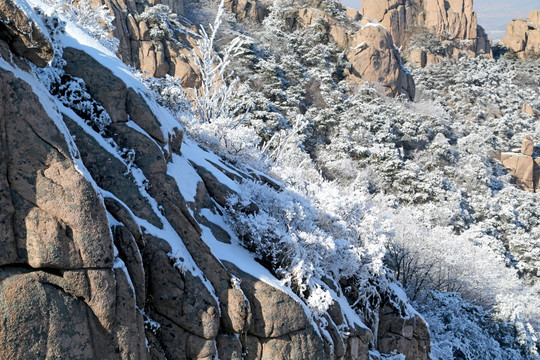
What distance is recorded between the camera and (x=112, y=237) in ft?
14.4

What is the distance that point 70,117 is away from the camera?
220 inches

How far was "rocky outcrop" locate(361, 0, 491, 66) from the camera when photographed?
54812mm

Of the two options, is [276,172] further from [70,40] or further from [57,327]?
[57,327]

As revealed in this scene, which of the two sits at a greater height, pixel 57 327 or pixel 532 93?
pixel 532 93

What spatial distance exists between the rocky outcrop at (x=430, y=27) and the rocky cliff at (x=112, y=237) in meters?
52.8

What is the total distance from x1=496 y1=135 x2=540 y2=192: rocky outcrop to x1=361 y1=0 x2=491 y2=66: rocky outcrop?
1814 centimetres

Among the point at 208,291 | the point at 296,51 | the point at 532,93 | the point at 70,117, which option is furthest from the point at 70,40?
the point at 532,93

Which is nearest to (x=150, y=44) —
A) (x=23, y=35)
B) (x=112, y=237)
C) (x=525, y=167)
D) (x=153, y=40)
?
(x=153, y=40)

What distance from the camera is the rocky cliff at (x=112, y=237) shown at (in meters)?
3.85

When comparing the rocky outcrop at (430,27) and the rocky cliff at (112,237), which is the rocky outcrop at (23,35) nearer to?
the rocky cliff at (112,237)

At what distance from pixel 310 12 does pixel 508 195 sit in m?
27.7

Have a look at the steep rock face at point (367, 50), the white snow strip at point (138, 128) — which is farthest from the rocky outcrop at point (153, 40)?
the white snow strip at point (138, 128)

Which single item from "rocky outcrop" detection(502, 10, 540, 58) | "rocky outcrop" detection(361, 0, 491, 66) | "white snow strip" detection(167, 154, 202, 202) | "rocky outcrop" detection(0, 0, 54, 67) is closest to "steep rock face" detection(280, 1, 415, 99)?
"rocky outcrop" detection(361, 0, 491, 66)

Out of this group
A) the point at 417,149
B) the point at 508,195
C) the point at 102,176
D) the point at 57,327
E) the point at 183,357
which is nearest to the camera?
the point at 57,327
